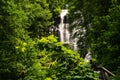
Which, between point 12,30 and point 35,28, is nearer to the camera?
point 12,30

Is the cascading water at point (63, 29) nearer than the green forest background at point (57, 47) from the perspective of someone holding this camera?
No

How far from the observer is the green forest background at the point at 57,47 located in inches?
476

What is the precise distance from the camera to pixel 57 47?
40.1ft

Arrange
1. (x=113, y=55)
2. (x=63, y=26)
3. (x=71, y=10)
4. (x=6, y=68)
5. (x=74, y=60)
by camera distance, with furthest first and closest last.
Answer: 1. (x=63, y=26)
2. (x=71, y=10)
3. (x=6, y=68)
4. (x=113, y=55)
5. (x=74, y=60)

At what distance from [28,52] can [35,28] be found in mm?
17889

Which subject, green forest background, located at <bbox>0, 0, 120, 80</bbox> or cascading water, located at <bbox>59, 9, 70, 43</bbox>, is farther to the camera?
cascading water, located at <bbox>59, 9, 70, 43</bbox>

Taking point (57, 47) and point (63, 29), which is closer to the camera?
point (57, 47)

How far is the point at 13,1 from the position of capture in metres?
Answer: 21.8

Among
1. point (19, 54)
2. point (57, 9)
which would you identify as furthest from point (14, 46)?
point (57, 9)

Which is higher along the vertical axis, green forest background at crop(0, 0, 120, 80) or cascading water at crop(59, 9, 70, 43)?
cascading water at crop(59, 9, 70, 43)

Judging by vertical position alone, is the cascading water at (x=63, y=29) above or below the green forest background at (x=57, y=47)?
above

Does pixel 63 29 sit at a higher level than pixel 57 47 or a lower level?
higher

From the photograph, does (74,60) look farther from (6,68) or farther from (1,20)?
(1,20)

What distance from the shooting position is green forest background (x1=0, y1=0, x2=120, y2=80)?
12.1 meters
